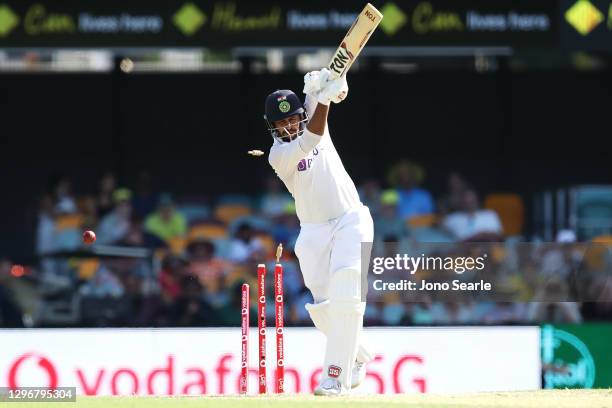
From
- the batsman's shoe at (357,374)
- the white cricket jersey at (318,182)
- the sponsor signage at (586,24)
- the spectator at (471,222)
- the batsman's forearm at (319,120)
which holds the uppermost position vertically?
the sponsor signage at (586,24)

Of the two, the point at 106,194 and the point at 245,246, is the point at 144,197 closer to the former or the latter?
the point at 106,194

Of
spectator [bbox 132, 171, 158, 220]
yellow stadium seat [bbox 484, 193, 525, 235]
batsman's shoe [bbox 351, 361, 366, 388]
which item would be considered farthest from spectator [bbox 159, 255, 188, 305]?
batsman's shoe [bbox 351, 361, 366, 388]

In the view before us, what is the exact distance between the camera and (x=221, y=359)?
36.8 feet

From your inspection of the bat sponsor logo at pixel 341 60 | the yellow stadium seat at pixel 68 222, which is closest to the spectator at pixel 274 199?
the yellow stadium seat at pixel 68 222

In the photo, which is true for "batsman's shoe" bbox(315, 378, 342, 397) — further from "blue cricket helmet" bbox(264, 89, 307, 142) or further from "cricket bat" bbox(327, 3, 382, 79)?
"cricket bat" bbox(327, 3, 382, 79)

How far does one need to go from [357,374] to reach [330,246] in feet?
2.81

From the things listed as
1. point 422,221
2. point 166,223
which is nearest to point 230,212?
point 166,223

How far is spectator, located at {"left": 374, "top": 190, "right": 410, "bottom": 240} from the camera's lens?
14.9 m

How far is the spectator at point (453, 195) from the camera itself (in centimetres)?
1549

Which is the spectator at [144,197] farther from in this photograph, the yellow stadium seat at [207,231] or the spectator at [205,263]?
the spectator at [205,263]

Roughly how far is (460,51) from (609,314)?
367 cm

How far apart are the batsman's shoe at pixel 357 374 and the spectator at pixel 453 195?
6.53 meters

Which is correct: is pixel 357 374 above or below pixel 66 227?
below

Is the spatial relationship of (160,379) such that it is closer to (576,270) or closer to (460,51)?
(576,270)
